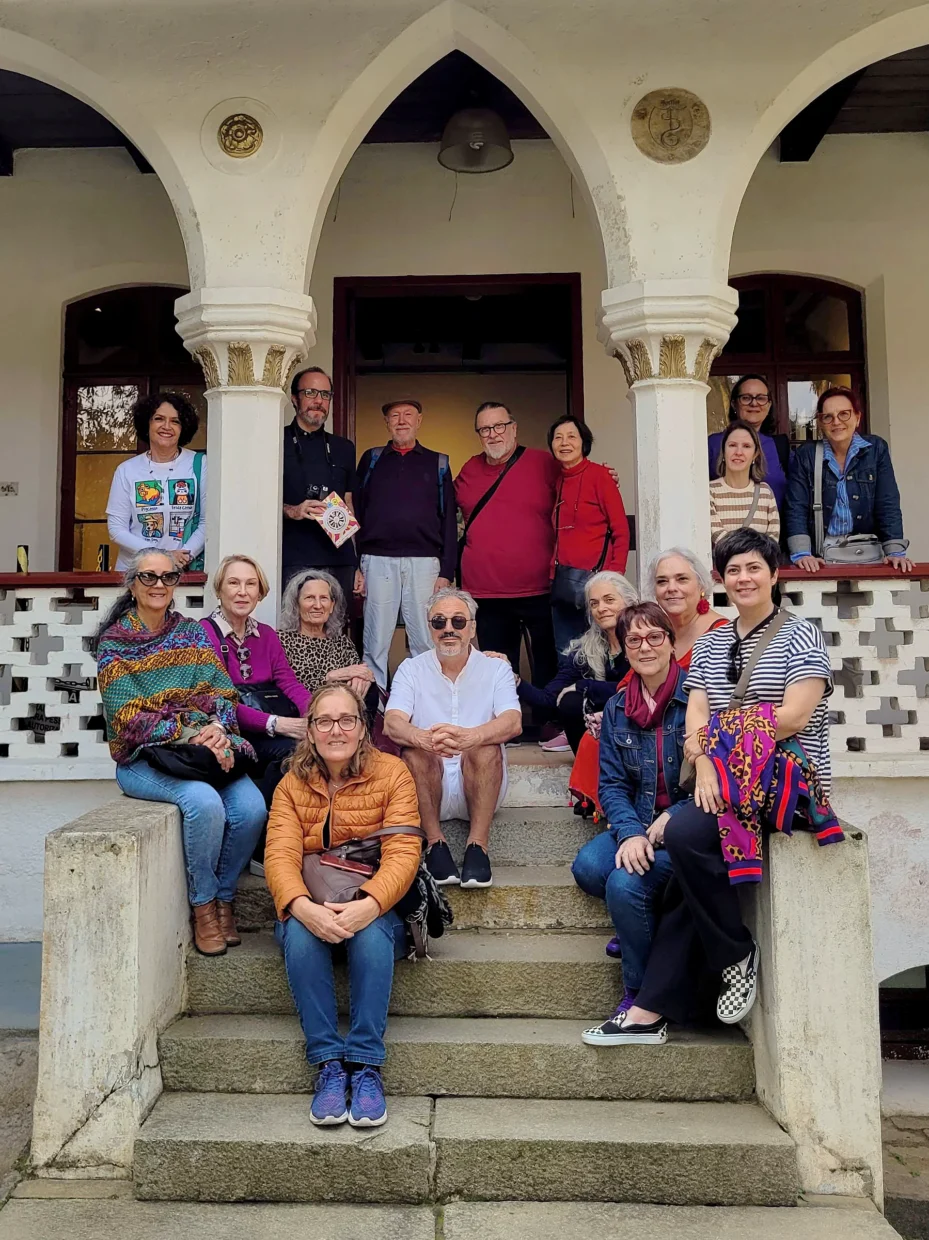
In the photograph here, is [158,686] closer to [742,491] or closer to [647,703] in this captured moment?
[647,703]

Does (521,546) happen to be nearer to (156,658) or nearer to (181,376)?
(156,658)

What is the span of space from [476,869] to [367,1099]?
1052mm

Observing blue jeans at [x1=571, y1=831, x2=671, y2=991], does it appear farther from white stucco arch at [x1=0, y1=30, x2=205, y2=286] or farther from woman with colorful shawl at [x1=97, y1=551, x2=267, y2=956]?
white stucco arch at [x1=0, y1=30, x2=205, y2=286]

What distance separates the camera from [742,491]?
16.9 feet

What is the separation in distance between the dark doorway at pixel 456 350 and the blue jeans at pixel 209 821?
4061 mm

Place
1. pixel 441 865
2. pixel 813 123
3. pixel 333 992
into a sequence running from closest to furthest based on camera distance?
pixel 333 992 → pixel 441 865 → pixel 813 123

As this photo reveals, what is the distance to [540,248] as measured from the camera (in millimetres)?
7098

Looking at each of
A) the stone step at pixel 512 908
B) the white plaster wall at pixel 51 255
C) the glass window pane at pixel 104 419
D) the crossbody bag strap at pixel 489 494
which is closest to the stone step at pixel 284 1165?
the stone step at pixel 512 908

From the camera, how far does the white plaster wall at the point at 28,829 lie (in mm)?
5020

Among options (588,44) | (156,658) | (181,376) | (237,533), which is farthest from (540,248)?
(156,658)

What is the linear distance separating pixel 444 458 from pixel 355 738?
2.48 meters

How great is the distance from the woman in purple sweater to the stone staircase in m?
0.60

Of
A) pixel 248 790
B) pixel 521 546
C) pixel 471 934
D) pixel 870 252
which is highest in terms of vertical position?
pixel 870 252

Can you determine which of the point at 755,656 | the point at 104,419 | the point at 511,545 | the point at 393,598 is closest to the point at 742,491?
the point at 511,545
